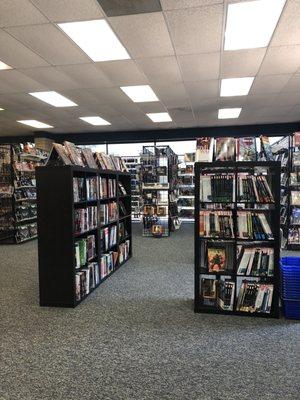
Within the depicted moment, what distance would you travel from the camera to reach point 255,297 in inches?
127

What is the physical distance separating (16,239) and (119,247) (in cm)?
323

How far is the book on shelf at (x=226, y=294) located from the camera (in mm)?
3289

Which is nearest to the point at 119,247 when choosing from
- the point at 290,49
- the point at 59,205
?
the point at 59,205

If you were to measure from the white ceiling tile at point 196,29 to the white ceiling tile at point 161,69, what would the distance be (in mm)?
370

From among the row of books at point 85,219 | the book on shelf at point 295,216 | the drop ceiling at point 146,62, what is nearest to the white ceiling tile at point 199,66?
the drop ceiling at point 146,62

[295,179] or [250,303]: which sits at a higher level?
[295,179]

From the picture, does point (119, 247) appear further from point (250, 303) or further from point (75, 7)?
point (75, 7)

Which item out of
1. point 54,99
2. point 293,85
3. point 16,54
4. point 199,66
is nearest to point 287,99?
point 293,85

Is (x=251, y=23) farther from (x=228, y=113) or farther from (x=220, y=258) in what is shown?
(x=228, y=113)

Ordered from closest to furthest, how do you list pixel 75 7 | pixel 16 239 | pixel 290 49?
pixel 75 7, pixel 290 49, pixel 16 239

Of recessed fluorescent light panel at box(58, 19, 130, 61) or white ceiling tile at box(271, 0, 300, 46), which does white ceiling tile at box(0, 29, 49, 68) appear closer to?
recessed fluorescent light panel at box(58, 19, 130, 61)

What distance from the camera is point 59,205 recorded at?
11.5 feet

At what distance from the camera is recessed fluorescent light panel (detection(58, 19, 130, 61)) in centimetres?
343

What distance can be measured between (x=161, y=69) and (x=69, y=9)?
75.5 inches
